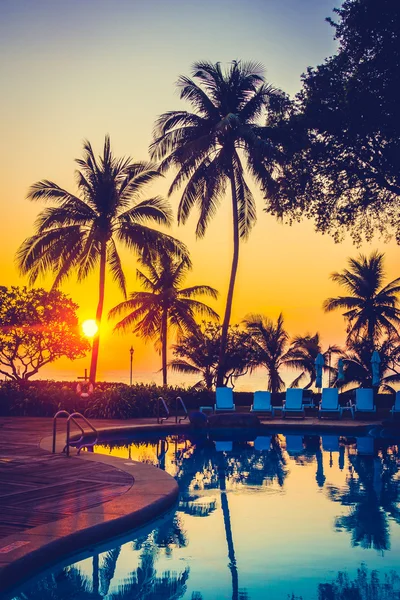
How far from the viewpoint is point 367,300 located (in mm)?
32656

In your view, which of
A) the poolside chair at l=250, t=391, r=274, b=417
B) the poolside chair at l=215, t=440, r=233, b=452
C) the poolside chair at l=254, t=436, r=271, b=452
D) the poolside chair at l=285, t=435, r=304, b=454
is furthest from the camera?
the poolside chair at l=250, t=391, r=274, b=417

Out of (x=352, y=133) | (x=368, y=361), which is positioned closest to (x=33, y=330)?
(x=368, y=361)

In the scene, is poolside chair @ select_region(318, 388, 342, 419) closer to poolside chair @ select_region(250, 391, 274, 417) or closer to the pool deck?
poolside chair @ select_region(250, 391, 274, 417)

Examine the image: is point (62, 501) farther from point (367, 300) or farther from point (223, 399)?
point (367, 300)

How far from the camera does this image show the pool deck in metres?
5.95

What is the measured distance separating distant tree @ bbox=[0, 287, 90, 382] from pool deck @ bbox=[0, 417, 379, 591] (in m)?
13.7

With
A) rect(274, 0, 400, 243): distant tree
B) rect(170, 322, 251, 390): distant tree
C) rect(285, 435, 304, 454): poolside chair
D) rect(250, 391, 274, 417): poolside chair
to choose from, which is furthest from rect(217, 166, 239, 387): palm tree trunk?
rect(170, 322, 251, 390): distant tree

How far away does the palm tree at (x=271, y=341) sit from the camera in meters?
34.3

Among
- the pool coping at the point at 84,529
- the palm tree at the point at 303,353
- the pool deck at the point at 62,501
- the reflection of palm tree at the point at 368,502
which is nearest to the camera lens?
the pool coping at the point at 84,529

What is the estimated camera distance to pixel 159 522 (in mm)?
8039

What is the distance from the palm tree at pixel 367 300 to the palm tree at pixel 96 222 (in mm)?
10236

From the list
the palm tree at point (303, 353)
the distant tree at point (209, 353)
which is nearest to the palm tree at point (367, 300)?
the palm tree at point (303, 353)

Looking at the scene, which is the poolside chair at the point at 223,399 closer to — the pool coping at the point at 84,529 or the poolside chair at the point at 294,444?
the poolside chair at the point at 294,444

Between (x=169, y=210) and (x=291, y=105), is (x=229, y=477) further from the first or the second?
(x=169, y=210)
